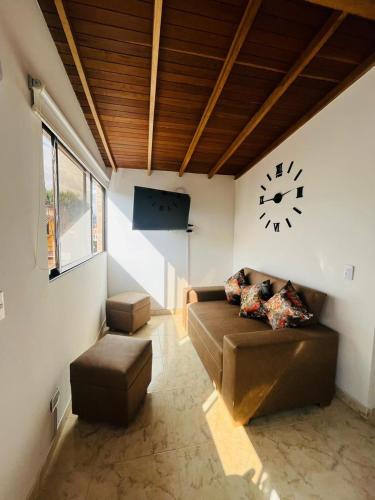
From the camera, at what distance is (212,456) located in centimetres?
144

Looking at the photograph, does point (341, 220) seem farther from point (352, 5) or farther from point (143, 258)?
point (143, 258)

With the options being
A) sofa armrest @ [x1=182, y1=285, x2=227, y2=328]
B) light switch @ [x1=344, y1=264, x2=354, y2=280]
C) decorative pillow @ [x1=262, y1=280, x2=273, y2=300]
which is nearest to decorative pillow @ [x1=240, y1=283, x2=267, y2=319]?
decorative pillow @ [x1=262, y1=280, x2=273, y2=300]

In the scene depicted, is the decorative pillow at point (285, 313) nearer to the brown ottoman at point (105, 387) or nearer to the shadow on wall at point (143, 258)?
the brown ottoman at point (105, 387)

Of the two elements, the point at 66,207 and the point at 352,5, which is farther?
the point at 66,207

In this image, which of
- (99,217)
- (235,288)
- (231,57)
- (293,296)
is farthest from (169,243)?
(231,57)

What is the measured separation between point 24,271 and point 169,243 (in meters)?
2.85

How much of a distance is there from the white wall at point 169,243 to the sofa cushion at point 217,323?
1.25 meters

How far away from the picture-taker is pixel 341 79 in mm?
1892

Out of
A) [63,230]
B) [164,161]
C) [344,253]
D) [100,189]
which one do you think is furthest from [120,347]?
[164,161]

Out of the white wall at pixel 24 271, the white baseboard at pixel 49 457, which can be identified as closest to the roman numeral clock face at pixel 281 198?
the white wall at pixel 24 271

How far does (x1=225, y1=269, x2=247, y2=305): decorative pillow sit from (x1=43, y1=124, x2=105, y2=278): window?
5.99 ft

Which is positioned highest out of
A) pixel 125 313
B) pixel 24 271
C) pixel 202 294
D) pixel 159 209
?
pixel 159 209

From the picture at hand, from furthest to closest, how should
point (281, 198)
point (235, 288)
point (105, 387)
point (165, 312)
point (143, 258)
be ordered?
1. point (165, 312)
2. point (143, 258)
3. point (235, 288)
4. point (281, 198)
5. point (105, 387)

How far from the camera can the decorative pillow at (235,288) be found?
9.52ft
